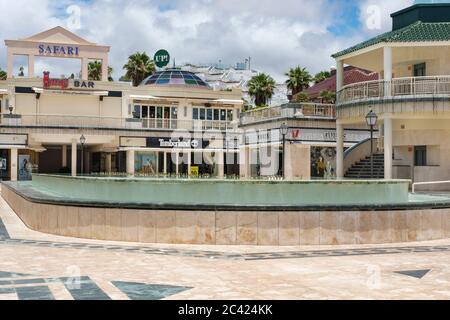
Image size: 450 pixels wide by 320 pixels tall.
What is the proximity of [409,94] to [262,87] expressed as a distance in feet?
161

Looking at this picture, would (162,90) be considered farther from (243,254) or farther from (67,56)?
(243,254)

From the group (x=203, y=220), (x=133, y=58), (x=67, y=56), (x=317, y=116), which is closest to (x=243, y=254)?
(x=203, y=220)

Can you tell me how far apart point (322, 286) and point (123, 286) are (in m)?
2.61

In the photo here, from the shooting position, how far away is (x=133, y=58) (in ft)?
242

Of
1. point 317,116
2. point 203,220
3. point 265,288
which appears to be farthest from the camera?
point 317,116

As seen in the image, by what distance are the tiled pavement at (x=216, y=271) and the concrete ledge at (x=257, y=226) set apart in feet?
1.31

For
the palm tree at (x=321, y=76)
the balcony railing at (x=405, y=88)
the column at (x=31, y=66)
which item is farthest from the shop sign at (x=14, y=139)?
the palm tree at (x=321, y=76)

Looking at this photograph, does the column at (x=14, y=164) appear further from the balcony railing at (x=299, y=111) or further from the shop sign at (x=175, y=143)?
the balcony railing at (x=299, y=111)

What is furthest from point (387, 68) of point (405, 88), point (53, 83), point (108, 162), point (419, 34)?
point (108, 162)

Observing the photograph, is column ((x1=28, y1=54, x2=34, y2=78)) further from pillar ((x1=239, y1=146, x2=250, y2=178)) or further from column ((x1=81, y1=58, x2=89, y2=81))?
pillar ((x1=239, y1=146, x2=250, y2=178))

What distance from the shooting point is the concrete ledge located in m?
12.4

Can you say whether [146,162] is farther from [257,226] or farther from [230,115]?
[257,226]

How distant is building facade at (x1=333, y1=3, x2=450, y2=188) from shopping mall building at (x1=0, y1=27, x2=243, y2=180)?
1889 cm

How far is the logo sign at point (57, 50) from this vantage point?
52094mm
